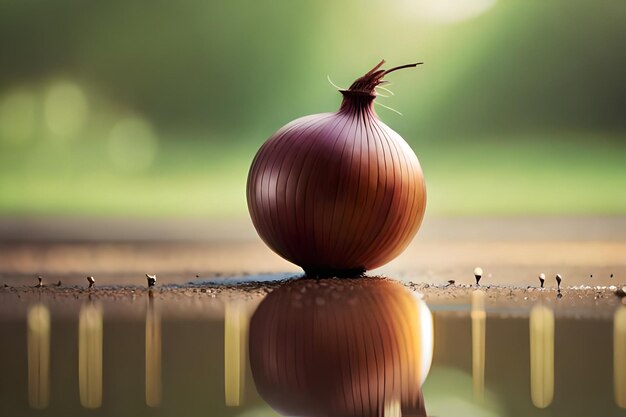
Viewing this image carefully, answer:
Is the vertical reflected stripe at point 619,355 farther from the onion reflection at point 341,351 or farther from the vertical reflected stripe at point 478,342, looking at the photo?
the onion reflection at point 341,351

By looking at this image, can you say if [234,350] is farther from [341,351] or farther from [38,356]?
[38,356]

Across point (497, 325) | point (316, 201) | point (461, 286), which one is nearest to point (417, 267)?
point (461, 286)

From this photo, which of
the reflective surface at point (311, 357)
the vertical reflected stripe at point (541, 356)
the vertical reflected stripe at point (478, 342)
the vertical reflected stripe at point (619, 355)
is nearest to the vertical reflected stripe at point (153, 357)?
the reflective surface at point (311, 357)

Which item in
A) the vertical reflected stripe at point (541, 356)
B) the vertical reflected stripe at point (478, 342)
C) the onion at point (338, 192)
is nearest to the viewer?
the vertical reflected stripe at point (541, 356)

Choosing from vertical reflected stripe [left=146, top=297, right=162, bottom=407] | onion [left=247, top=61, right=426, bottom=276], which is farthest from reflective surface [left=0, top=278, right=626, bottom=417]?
onion [left=247, top=61, right=426, bottom=276]

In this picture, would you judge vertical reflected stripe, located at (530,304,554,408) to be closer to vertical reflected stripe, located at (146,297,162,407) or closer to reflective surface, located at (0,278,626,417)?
reflective surface, located at (0,278,626,417)

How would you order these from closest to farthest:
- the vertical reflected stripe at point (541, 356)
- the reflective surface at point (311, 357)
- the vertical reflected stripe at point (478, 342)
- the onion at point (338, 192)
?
the reflective surface at point (311, 357) < the vertical reflected stripe at point (541, 356) < the vertical reflected stripe at point (478, 342) < the onion at point (338, 192)

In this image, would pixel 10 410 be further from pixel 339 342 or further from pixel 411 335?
pixel 411 335
